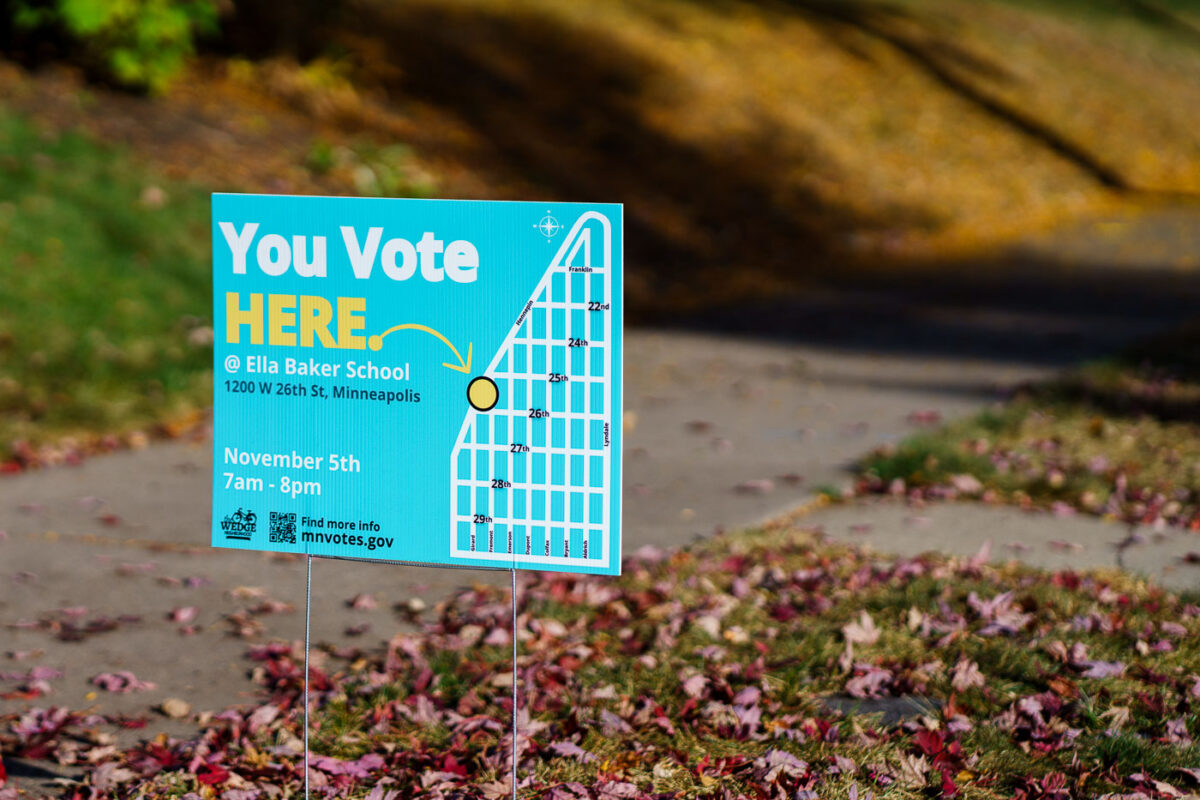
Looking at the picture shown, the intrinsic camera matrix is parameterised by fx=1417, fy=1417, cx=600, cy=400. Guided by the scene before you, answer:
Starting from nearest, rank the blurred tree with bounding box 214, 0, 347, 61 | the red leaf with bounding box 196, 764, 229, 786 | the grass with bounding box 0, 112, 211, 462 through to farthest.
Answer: the red leaf with bounding box 196, 764, 229, 786, the grass with bounding box 0, 112, 211, 462, the blurred tree with bounding box 214, 0, 347, 61

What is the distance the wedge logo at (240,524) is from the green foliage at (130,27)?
32.0 ft

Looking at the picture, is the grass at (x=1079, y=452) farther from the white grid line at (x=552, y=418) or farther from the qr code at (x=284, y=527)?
the qr code at (x=284, y=527)

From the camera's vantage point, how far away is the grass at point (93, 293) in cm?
787

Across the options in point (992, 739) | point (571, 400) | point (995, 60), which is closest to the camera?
point (571, 400)

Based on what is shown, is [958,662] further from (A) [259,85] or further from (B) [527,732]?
(A) [259,85]

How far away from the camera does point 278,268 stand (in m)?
3.39

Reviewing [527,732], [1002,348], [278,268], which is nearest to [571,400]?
[278,268]

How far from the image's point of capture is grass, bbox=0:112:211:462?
7871mm

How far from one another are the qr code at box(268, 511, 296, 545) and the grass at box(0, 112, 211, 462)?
4.22m

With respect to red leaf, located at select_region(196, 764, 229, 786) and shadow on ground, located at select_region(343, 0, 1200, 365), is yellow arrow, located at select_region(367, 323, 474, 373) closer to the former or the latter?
red leaf, located at select_region(196, 764, 229, 786)

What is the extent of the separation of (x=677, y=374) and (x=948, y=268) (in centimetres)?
581

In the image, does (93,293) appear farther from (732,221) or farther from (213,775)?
(732,221)

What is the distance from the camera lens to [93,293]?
9.23m

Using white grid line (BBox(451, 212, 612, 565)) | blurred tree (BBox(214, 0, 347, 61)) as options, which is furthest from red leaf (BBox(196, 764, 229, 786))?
blurred tree (BBox(214, 0, 347, 61))
